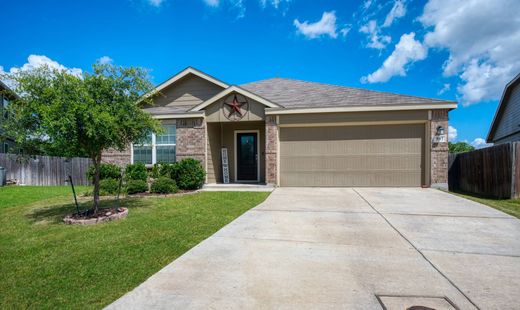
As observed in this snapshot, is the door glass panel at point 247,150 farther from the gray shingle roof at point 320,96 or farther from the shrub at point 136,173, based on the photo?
the shrub at point 136,173

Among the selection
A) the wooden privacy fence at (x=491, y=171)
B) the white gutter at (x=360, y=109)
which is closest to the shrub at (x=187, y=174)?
the white gutter at (x=360, y=109)

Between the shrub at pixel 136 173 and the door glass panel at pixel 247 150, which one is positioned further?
the door glass panel at pixel 247 150

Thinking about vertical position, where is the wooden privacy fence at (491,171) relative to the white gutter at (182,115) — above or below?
below

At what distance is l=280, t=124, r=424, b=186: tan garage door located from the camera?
404 inches

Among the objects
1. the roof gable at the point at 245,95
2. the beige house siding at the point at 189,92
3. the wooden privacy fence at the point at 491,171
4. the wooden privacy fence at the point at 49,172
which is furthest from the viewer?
the wooden privacy fence at the point at 49,172

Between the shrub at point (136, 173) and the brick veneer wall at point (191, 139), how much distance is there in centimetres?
154

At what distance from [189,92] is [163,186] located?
17.3 ft

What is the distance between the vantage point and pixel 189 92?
41.6 feet

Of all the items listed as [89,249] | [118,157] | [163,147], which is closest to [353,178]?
[163,147]

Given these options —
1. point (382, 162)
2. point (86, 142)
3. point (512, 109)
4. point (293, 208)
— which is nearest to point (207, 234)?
point (293, 208)

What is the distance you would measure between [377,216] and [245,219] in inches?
114

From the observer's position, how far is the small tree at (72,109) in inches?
204

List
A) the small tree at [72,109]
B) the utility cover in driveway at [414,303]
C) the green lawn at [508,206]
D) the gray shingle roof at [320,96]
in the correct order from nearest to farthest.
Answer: the utility cover in driveway at [414,303]
the small tree at [72,109]
the green lawn at [508,206]
the gray shingle roof at [320,96]

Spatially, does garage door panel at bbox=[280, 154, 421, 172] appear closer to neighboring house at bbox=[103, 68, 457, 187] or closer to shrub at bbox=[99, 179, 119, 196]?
neighboring house at bbox=[103, 68, 457, 187]
